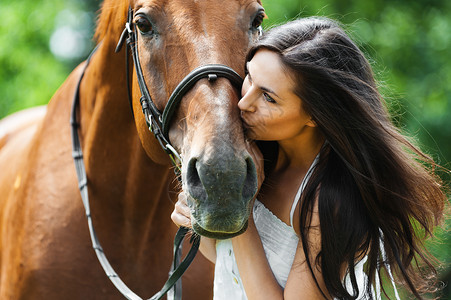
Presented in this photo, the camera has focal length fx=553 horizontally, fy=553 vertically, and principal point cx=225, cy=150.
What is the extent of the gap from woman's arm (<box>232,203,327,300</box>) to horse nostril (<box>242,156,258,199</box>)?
11.5 inches

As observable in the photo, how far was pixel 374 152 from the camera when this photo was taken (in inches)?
79.0

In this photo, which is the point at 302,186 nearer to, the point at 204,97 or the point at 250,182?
the point at 250,182

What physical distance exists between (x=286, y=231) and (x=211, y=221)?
41cm

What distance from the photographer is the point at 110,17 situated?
104 inches

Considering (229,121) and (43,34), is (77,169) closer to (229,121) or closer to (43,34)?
(229,121)

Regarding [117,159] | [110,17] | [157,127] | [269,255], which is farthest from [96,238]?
[110,17]

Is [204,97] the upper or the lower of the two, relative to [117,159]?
upper

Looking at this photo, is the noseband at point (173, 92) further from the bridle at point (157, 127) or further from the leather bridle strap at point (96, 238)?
the leather bridle strap at point (96, 238)

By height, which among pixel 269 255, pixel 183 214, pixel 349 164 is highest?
pixel 349 164

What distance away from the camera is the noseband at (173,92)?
6.07ft

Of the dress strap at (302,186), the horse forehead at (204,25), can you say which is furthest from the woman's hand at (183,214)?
the horse forehead at (204,25)

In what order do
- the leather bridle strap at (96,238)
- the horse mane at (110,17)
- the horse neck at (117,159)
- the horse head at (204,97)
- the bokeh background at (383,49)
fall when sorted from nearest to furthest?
the horse head at (204,97)
the leather bridle strap at (96,238)
the horse mane at (110,17)
the horse neck at (117,159)
the bokeh background at (383,49)

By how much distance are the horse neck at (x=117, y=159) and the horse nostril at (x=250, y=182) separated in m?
0.89

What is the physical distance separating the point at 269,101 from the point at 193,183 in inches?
15.3
